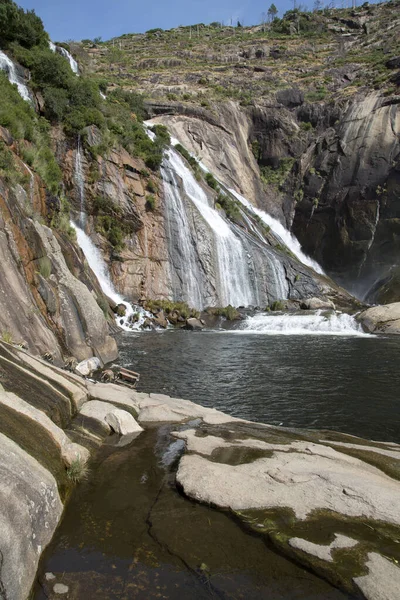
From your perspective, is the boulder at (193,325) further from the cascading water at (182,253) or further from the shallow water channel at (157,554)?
the shallow water channel at (157,554)

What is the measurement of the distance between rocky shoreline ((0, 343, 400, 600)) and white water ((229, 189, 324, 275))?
40.5 metres

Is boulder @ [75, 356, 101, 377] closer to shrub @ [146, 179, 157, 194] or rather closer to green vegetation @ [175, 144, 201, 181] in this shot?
shrub @ [146, 179, 157, 194]

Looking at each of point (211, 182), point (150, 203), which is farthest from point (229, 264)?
point (211, 182)

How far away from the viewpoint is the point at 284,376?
14.7 meters

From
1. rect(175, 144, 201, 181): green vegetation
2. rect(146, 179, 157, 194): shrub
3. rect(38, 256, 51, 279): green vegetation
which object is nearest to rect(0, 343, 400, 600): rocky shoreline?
rect(38, 256, 51, 279): green vegetation

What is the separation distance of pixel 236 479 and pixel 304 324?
885 inches

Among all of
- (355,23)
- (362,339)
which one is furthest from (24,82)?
(355,23)

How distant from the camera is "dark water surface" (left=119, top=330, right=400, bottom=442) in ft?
35.2

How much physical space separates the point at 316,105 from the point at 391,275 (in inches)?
1149

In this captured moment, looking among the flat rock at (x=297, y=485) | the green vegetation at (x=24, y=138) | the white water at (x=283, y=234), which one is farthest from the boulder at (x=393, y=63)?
the flat rock at (x=297, y=485)

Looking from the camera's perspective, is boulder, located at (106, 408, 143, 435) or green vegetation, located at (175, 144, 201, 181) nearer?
boulder, located at (106, 408, 143, 435)

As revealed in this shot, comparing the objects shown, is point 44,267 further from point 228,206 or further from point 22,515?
point 228,206

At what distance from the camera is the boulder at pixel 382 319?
2536cm

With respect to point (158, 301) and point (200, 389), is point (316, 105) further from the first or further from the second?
point (200, 389)
